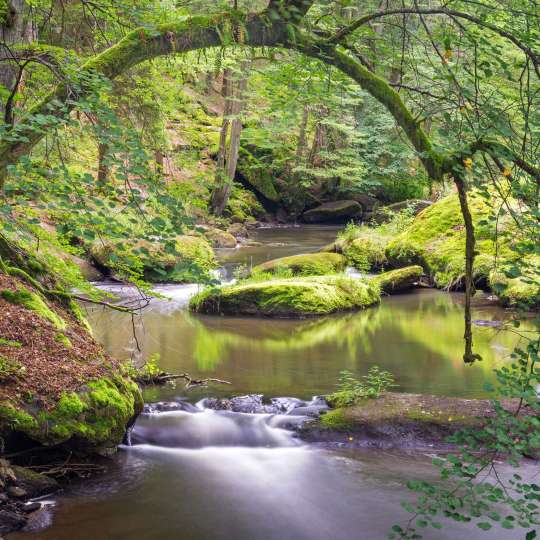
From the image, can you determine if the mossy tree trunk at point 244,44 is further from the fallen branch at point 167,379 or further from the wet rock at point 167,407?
the fallen branch at point 167,379

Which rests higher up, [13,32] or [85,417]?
[13,32]

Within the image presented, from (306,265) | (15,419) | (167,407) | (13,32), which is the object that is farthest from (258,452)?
(306,265)

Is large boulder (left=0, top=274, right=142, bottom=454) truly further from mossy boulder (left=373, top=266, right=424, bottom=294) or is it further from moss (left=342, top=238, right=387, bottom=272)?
moss (left=342, top=238, right=387, bottom=272)

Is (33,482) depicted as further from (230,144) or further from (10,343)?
(230,144)

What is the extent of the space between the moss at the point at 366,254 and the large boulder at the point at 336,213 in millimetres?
10317

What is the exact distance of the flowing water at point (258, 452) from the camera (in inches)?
201

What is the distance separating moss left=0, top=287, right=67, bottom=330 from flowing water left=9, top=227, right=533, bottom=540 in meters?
1.53

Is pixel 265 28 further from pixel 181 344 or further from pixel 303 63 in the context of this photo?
pixel 181 344

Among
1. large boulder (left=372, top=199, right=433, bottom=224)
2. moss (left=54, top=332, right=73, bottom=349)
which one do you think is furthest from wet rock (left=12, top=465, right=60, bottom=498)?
large boulder (left=372, top=199, right=433, bottom=224)

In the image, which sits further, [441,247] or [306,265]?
[441,247]

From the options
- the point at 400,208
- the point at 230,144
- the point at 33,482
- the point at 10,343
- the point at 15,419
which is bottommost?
the point at 33,482

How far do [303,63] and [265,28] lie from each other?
0.44 meters

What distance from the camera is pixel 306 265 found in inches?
614

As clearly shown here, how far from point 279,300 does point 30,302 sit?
23.4ft
